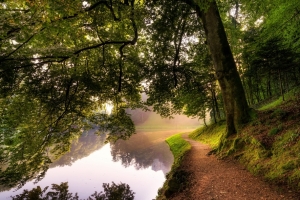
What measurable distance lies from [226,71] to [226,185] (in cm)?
526

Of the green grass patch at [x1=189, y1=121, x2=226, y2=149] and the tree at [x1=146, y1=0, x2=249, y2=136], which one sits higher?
the tree at [x1=146, y1=0, x2=249, y2=136]

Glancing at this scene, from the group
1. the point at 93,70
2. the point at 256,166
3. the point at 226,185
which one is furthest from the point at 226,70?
the point at 93,70

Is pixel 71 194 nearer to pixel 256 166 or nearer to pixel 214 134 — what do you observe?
pixel 256 166

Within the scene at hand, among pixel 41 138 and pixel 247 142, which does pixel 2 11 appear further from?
pixel 247 142

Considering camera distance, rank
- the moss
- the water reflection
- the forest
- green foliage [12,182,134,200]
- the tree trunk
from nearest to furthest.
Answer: the moss
the forest
the tree trunk
green foliage [12,182,134,200]
the water reflection

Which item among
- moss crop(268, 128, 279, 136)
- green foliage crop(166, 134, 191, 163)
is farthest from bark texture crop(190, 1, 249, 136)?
green foliage crop(166, 134, 191, 163)

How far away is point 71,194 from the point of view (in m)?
12.8

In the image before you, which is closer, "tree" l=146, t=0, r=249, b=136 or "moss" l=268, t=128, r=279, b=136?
"moss" l=268, t=128, r=279, b=136

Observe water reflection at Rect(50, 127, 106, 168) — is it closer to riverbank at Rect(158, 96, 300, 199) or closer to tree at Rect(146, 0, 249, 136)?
riverbank at Rect(158, 96, 300, 199)

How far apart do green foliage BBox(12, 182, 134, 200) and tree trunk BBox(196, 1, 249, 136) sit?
7586 mm

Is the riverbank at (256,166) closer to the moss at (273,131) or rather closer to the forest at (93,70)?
the moss at (273,131)

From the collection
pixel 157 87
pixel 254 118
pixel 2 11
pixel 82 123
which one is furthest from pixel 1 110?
pixel 254 118

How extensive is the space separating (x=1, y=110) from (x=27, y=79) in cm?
189

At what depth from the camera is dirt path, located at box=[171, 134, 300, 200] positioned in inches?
193
